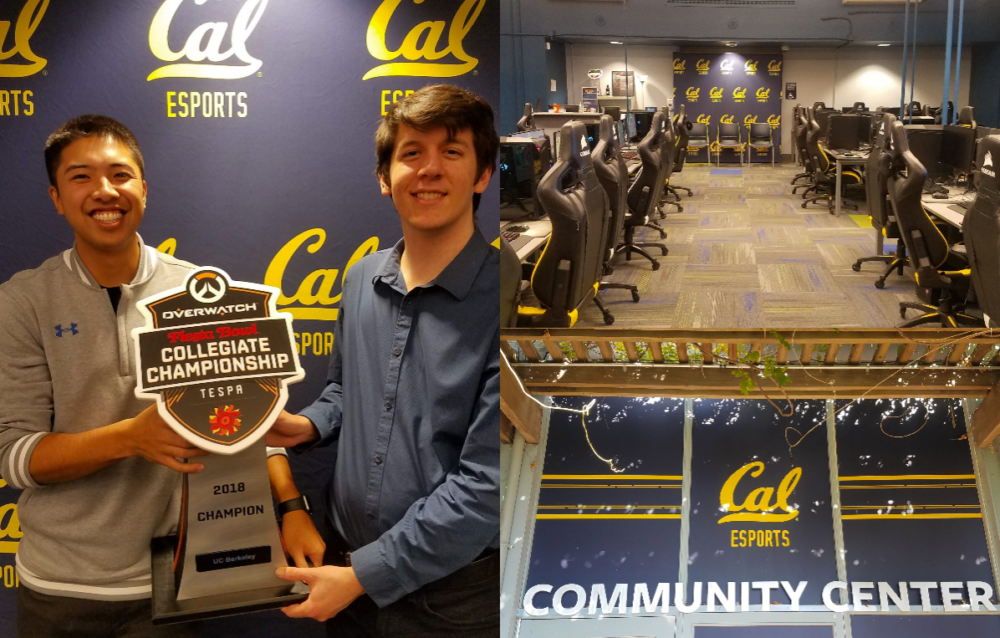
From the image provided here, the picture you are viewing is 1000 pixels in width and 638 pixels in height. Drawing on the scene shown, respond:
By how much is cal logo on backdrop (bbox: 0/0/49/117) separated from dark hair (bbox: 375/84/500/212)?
792mm

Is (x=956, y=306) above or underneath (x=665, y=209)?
underneath

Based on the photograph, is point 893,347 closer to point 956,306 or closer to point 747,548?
point 956,306

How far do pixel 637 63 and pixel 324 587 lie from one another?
131 cm

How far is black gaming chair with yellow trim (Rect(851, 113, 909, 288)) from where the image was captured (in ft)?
6.16

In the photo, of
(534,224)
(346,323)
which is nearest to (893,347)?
(534,224)

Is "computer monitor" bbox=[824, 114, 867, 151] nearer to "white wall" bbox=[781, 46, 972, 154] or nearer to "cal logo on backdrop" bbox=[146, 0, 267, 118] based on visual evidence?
"white wall" bbox=[781, 46, 972, 154]

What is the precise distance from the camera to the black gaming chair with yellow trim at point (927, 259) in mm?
1919

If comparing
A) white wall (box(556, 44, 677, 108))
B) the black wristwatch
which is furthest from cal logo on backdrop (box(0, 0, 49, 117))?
white wall (box(556, 44, 677, 108))

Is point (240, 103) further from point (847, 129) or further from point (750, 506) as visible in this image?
point (750, 506)

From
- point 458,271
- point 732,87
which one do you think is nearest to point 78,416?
point 458,271

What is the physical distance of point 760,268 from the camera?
2.04m

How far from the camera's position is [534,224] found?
8.39ft

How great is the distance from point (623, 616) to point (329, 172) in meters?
2.72

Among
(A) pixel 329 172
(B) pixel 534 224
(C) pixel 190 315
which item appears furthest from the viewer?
(B) pixel 534 224
